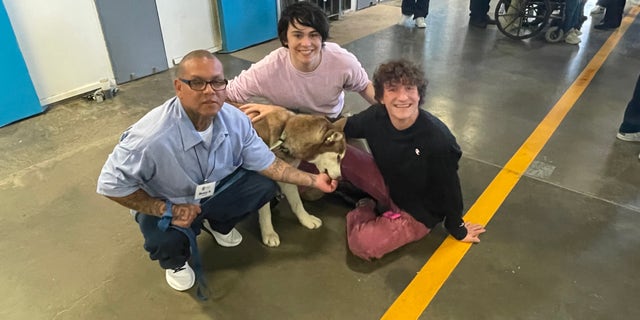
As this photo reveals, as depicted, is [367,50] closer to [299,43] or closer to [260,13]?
[260,13]

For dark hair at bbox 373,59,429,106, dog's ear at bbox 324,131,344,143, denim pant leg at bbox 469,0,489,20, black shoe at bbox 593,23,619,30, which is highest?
dark hair at bbox 373,59,429,106

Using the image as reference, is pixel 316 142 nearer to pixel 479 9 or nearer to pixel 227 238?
pixel 227 238

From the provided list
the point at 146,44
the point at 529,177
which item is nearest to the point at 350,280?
the point at 529,177

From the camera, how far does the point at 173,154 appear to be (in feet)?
6.81

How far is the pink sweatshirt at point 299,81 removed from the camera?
2930 millimetres

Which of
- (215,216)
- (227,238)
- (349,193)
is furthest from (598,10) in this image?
(215,216)

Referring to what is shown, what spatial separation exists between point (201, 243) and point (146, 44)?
3.20 meters

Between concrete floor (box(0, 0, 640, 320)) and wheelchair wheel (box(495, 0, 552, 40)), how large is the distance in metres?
2.04

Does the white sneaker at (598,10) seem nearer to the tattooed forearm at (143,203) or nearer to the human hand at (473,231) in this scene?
the human hand at (473,231)

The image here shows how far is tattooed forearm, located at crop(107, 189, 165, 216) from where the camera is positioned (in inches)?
81.6

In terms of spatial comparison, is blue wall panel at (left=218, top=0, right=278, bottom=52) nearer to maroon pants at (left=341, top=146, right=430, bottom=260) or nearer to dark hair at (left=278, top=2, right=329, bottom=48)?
dark hair at (left=278, top=2, right=329, bottom=48)

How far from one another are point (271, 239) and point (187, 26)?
12.1 ft

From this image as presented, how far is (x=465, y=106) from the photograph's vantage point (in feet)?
14.8

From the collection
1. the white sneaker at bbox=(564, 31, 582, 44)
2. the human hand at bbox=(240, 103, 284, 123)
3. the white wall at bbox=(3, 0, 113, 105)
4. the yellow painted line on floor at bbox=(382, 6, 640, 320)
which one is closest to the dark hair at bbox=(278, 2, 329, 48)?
the human hand at bbox=(240, 103, 284, 123)
